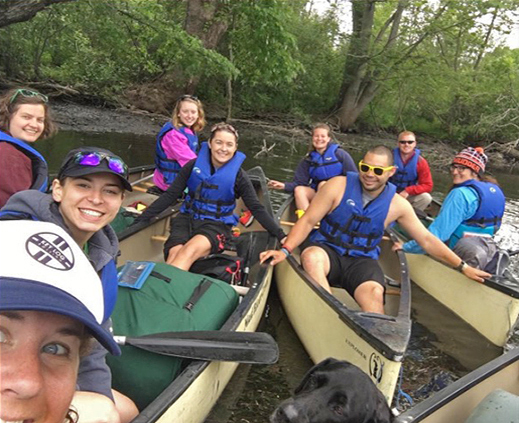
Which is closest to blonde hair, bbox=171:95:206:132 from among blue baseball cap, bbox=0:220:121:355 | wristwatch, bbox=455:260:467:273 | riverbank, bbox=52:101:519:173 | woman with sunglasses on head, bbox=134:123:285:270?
woman with sunglasses on head, bbox=134:123:285:270

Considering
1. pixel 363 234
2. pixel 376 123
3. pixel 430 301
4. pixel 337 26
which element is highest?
pixel 337 26

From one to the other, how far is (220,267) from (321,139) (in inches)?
120

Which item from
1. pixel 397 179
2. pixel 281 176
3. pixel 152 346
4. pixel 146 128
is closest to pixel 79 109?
pixel 146 128

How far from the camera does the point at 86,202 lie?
1950 millimetres

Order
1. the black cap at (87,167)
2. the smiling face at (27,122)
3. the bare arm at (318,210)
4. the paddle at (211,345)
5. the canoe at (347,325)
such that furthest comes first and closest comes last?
the bare arm at (318,210) → the smiling face at (27,122) → the canoe at (347,325) → the paddle at (211,345) → the black cap at (87,167)

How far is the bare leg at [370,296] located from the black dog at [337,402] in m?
1.49

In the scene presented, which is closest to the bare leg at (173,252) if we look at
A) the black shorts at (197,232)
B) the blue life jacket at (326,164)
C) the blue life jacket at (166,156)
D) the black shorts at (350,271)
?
the black shorts at (197,232)

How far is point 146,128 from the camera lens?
14.4m

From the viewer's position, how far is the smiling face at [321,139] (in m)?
6.16

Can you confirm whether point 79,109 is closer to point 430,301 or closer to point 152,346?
point 430,301

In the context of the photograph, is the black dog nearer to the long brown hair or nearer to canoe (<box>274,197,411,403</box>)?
canoe (<box>274,197,411,403</box>)

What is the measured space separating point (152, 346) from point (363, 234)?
2.13m

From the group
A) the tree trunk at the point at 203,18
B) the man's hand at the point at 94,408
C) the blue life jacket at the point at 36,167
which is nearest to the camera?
the man's hand at the point at 94,408

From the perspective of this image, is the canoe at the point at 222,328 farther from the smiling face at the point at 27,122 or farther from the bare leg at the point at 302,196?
the smiling face at the point at 27,122
